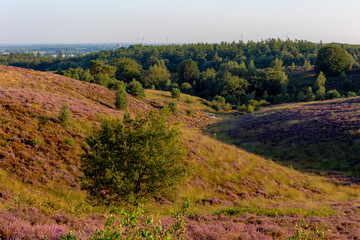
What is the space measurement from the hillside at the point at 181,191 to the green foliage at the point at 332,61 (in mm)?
121288

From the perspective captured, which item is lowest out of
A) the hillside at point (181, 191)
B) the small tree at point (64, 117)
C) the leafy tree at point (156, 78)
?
the hillside at point (181, 191)

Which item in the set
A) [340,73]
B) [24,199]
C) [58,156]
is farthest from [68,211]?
[340,73]

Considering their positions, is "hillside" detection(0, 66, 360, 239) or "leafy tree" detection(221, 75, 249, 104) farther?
"leafy tree" detection(221, 75, 249, 104)

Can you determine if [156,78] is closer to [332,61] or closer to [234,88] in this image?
[234,88]

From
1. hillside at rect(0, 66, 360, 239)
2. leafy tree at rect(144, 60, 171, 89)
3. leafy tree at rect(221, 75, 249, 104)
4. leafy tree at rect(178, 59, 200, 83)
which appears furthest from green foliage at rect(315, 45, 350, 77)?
hillside at rect(0, 66, 360, 239)

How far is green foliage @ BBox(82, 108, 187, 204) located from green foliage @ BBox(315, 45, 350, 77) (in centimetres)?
13949

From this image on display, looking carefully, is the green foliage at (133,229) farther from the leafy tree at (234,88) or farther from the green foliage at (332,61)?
the green foliage at (332,61)

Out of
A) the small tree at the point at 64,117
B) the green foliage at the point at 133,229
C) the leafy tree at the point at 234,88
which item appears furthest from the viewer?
the leafy tree at the point at 234,88

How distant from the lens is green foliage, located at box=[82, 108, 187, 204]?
551 inches

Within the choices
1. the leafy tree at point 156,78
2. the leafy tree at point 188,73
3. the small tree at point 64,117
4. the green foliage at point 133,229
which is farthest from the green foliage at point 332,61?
the green foliage at point 133,229

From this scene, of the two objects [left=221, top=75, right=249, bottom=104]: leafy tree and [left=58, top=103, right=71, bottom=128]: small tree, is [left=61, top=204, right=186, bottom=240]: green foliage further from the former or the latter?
[left=221, top=75, right=249, bottom=104]: leafy tree

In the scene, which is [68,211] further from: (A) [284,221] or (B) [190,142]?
(B) [190,142]

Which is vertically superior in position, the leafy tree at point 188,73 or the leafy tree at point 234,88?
the leafy tree at point 188,73

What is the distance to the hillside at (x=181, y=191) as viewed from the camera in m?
10.5
